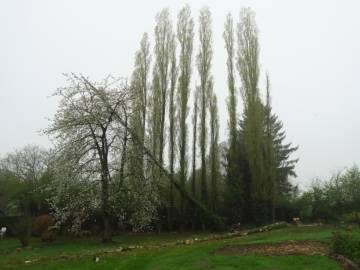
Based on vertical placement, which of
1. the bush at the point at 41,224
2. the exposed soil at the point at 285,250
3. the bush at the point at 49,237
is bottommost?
the exposed soil at the point at 285,250

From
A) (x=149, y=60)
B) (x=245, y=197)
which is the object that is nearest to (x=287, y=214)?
(x=245, y=197)

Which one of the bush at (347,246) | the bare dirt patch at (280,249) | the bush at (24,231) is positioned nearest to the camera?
the bush at (347,246)

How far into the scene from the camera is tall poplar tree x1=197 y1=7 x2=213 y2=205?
95.9 ft

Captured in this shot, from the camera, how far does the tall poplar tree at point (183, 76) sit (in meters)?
29.4

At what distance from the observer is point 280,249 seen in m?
13.3

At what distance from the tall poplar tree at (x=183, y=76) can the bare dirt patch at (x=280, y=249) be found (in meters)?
14.7

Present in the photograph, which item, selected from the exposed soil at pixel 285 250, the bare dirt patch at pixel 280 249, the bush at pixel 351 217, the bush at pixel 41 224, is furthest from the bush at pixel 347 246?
the bush at pixel 41 224

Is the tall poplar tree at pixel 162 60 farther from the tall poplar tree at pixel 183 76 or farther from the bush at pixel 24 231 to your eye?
the bush at pixel 24 231

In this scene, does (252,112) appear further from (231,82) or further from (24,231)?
(24,231)

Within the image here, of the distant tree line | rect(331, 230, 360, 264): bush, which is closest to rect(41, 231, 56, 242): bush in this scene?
the distant tree line

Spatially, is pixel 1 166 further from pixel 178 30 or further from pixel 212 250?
pixel 212 250

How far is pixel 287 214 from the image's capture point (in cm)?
2859

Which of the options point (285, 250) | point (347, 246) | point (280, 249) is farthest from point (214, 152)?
point (347, 246)

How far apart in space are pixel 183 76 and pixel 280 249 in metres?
19.6
